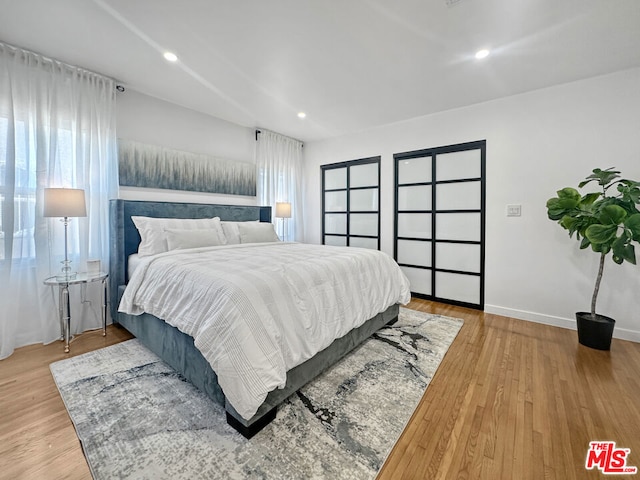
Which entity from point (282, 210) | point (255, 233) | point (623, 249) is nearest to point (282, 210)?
point (282, 210)

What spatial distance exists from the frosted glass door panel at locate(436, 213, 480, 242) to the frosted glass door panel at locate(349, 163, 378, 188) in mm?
1240

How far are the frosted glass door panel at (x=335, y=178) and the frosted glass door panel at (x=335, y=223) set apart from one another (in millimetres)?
528

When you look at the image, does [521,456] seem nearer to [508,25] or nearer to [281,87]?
[508,25]

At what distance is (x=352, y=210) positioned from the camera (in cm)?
482

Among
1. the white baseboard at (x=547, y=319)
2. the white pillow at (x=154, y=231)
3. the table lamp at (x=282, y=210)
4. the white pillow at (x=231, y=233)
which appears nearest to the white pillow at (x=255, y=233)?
the white pillow at (x=231, y=233)

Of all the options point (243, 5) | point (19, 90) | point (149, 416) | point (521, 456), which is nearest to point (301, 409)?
point (149, 416)

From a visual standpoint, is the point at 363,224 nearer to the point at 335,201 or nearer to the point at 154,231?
the point at 335,201

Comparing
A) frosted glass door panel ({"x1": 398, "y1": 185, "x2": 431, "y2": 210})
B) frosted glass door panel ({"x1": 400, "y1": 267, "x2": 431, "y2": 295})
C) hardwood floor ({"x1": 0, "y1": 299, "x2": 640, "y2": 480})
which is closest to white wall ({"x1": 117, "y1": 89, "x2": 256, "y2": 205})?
hardwood floor ({"x1": 0, "y1": 299, "x2": 640, "y2": 480})

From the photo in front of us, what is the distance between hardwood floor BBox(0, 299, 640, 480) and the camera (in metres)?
1.27

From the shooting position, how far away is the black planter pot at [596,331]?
2.37 meters

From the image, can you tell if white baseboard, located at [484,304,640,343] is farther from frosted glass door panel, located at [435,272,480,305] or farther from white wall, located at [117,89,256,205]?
white wall, located at [117,89,256,205]

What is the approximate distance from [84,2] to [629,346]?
5.22m

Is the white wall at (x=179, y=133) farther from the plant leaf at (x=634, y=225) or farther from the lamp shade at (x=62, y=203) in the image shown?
the plant leaf at (x=634, y=225)

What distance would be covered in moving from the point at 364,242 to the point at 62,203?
3.85 metres
